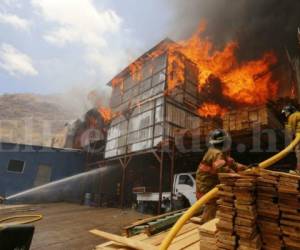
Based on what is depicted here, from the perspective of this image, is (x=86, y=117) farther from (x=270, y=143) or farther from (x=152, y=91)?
(x=270, y=143)

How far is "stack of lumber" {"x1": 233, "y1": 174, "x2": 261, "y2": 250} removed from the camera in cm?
247

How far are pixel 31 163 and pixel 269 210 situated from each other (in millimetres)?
22764

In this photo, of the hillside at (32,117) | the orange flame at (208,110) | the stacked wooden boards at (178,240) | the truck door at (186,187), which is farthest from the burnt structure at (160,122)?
the hillside at (32,117)

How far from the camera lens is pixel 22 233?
2.55 m

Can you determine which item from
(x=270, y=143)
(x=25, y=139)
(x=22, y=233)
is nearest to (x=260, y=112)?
(x=270, y=143)

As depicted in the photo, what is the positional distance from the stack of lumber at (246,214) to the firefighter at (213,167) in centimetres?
160

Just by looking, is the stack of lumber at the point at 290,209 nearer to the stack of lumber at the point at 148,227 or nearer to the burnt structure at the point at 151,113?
the stack of lumber at the point at 148,227

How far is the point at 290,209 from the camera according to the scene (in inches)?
97.8

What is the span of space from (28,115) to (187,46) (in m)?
56.0

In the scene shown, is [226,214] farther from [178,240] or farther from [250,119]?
[250,119]

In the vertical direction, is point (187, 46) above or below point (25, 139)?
above

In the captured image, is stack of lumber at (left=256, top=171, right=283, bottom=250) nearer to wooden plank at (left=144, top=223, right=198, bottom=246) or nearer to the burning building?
wooden plank at (left=144, top=223, right=198, bottom=246)

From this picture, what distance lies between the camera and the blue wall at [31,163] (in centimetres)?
2075

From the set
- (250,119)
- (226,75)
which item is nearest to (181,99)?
(250,119)
